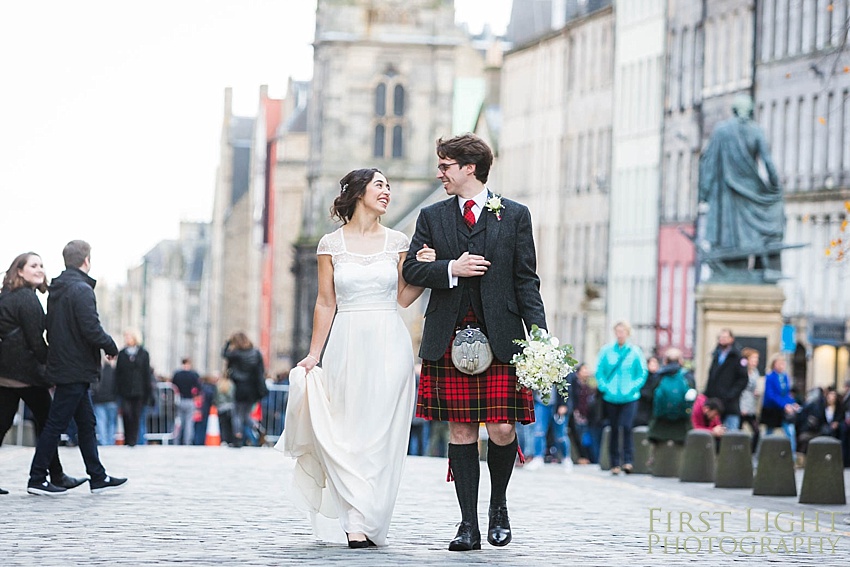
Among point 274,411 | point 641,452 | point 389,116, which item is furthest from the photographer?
point 389,116

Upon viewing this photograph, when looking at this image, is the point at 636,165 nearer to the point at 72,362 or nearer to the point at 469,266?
the point at 72,362

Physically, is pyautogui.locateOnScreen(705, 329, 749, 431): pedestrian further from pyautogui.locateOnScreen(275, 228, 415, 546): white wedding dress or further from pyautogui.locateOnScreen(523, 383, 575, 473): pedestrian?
pyautogui.locateOnScreen(275, 228, 415, 546): white wedding dress

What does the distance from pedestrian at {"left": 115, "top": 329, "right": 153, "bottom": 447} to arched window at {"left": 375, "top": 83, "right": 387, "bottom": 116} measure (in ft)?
209

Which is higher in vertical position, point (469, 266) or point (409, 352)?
point (469, 266)

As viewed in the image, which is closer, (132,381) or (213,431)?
(132,381)

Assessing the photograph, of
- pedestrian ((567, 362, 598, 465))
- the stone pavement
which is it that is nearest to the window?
pedestrian ((567, 362, 598, 465))

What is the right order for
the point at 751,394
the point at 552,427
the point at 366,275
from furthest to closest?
the point at 552,427 → the point at 751,394 → the point at 366,275

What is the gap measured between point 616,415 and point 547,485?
347 cm

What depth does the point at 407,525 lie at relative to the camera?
15.5 meters

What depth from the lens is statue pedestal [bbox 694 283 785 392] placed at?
102ft

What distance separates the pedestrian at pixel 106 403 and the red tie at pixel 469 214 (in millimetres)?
17611

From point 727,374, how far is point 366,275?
13899 millimetres

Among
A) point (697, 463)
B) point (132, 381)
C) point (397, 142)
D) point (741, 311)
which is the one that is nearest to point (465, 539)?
point (697, 463)

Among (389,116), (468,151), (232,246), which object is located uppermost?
(389,116)
